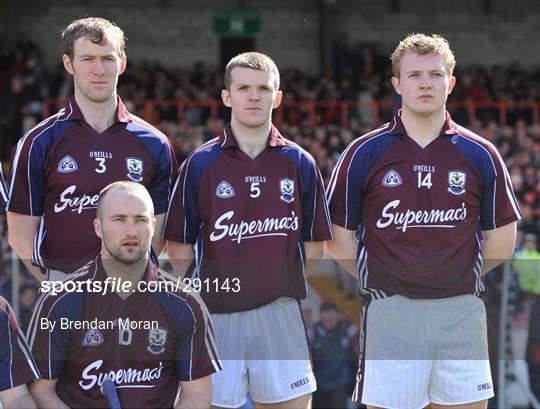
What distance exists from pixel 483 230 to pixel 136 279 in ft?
5.51

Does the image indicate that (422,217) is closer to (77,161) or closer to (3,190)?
(77,161)

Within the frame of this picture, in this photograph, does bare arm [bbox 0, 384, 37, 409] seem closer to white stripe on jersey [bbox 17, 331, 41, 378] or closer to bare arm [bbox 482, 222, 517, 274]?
white stripe on jersey [bbox 17, 331, 41, 378]

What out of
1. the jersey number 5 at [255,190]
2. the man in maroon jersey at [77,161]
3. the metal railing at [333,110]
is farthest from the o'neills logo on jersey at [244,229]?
the metal railing at [333,110]

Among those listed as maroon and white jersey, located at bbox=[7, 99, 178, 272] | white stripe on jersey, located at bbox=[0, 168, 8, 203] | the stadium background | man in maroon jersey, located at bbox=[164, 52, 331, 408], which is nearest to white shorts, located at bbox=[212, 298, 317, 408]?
man in maroon jersey, located at bbox=[164, 52, 331, 408]

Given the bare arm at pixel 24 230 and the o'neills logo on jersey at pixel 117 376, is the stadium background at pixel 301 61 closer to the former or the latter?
the bare arm at pixel 24 230

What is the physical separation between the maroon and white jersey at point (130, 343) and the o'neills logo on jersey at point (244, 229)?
471 millimetres

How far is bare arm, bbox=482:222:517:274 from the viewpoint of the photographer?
4896 millimetres

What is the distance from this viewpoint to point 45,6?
21250 millimetres

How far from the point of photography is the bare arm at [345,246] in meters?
4.98

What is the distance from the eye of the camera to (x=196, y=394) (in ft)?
14.4

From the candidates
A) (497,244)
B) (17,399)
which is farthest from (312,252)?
(17,399)

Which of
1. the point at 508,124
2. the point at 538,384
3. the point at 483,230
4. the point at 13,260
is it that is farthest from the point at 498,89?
the point at 483,230

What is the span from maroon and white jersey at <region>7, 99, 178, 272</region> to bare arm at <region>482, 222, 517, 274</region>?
64.4 inches

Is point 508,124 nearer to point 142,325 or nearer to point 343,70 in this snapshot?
point 343,70
